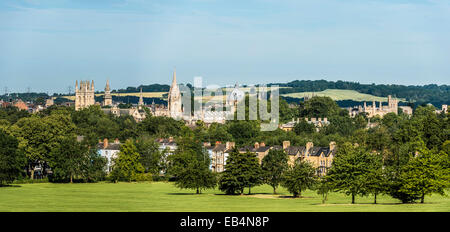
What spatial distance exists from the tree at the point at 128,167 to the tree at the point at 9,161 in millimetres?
11735

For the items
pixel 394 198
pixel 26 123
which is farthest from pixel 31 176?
pixel 394 198

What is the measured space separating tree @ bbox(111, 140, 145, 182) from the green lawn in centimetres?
967

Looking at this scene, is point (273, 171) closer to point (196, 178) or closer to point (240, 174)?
point (240, 174)

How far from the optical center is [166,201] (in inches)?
2537

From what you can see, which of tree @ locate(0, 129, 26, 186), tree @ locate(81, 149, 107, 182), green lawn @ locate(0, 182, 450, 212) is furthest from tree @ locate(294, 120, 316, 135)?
tree @ locate(0, 129, 26, 186)

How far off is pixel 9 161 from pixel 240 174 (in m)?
24.8

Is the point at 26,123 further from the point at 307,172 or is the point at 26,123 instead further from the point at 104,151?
the point at 307,172

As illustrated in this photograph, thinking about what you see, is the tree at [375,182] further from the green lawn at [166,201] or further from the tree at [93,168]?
the tree at [93,168]

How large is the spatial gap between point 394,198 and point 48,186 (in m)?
39.4

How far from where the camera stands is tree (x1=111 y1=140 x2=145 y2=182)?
9275 cm

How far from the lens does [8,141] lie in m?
85.3

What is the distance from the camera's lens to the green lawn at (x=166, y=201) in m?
56.1

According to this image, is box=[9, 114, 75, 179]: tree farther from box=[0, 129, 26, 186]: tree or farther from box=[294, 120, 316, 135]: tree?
box=[294, 120, 316, 135]: tree

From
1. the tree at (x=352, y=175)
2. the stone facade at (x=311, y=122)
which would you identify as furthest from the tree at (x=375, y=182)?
the stone facade at (x=311, y=122)
